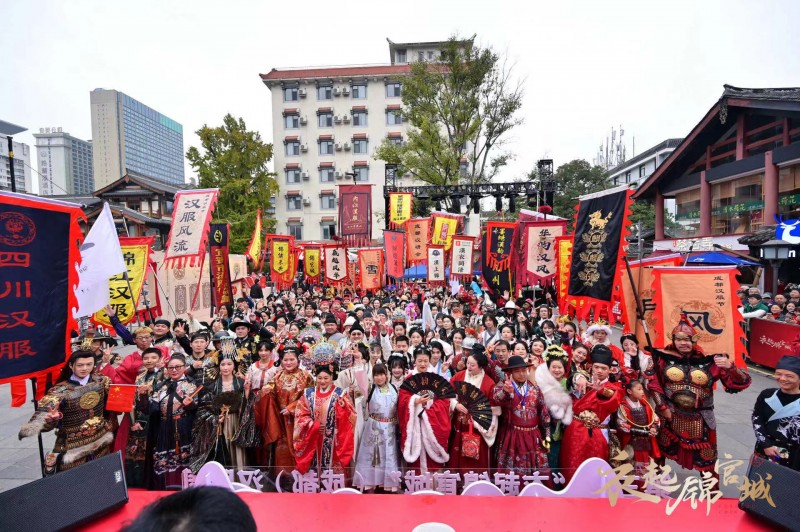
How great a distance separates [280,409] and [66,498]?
264 centimetres

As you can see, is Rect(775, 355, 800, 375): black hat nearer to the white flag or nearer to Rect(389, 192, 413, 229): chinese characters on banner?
the white flag

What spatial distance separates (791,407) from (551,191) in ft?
48.9

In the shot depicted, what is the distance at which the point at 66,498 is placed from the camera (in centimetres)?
246

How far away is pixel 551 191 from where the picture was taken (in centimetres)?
1741

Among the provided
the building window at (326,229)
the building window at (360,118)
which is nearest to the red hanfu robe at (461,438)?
the building window at (326,229)

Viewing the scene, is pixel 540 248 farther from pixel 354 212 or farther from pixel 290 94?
pixel 290 94

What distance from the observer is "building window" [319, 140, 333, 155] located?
37875 millimetres

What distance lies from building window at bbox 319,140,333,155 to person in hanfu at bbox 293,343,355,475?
35909 mm

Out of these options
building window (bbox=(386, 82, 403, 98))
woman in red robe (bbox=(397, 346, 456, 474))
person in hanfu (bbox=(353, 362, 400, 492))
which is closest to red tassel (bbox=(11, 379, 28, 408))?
person in hanfu (bbox=(353, 362, 400, 492))

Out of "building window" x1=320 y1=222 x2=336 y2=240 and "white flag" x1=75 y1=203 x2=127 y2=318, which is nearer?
"white flag" x1=75 y1=203 x2=127 y2=318

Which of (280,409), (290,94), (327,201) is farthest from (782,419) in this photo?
(290,94)

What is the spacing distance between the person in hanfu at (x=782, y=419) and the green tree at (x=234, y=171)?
1013 inches

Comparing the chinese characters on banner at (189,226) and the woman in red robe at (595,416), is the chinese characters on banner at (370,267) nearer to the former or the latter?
the chinese characters on banner at (189,226)

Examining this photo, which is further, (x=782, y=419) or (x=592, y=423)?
(x=592, y=423)
